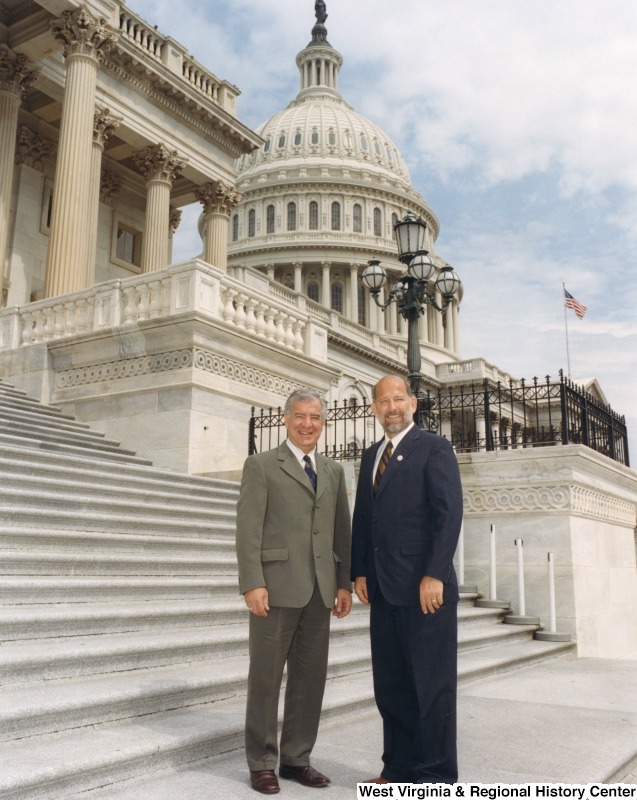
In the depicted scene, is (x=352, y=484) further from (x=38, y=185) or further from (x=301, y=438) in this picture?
(x=38, y=185)

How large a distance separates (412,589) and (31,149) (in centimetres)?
2408

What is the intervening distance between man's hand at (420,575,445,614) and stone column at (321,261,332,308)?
73999 millimetres

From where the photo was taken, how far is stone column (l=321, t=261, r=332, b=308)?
254 ft

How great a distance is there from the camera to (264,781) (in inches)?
151

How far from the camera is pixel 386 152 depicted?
93438 mm

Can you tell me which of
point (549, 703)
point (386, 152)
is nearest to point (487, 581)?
point (549, 703)

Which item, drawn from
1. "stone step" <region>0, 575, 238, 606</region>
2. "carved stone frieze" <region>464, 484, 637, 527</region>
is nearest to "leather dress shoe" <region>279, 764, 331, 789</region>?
"stone step" <region>0, 575, 238, 606</region>

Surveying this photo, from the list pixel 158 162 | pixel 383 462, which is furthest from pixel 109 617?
pixel 158 162

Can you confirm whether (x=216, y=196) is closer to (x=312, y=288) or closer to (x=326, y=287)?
(x=326, y=287)

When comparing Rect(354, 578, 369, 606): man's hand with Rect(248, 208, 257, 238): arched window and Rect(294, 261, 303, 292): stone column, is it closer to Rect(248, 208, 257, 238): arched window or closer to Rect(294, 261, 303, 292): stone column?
Rect(294, 261, 303, 292): stone column

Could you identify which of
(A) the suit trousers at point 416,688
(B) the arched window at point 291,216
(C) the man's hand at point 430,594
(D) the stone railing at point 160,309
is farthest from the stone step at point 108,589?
(B) the arched window at point 291,216

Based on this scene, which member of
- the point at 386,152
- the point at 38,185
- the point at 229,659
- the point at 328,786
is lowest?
the point at 328,786

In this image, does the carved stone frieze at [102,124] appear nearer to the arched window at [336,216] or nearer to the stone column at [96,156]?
the stone column at [96,156]

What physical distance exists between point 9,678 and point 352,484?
6.93 m
